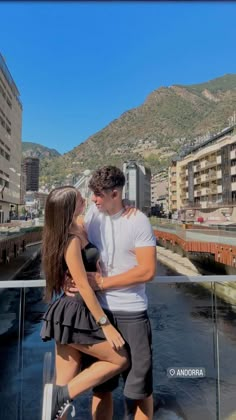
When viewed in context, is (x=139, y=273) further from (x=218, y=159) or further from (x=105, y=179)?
(x=218, y=159)

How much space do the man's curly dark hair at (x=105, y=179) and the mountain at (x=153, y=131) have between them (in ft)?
485

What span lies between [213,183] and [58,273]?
5236cm

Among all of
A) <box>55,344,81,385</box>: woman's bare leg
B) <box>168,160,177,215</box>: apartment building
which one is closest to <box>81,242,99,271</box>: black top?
<box>55,344,81,385</box>: woman's bare leg

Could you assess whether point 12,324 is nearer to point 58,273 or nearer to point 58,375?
point 58,375

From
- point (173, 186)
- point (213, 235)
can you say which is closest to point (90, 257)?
point (213, 235)

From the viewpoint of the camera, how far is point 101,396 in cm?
184

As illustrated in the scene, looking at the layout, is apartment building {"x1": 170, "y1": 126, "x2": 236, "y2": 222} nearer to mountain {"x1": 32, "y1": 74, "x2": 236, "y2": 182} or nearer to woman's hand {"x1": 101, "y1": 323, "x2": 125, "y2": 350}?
woman's hand {"x1": 101, "y1": 323, "x2": 125, "y2": 350}

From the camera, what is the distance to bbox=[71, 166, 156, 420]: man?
163 centimetres

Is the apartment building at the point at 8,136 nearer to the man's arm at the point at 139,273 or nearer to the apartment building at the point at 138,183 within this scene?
the apartment building at the point at 138,183

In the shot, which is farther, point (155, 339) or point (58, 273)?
point (155, 339)

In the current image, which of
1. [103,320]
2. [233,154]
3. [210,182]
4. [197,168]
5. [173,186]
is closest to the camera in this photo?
[103,320]

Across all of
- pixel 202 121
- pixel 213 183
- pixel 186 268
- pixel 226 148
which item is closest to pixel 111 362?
pixel 186 268

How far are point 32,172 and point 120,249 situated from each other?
167167mm

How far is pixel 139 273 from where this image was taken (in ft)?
5.30
